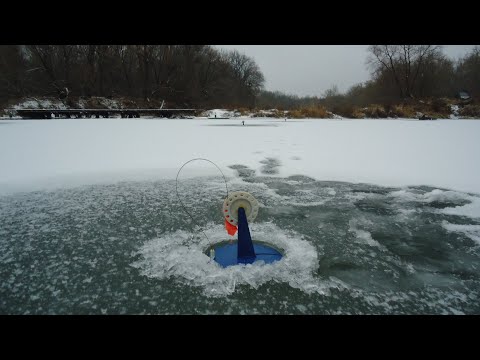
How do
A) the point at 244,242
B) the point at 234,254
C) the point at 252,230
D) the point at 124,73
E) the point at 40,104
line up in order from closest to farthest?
the point at 244,242
the point at 234,254
the point at 252,230
the point at 40,104
the point at 124,73

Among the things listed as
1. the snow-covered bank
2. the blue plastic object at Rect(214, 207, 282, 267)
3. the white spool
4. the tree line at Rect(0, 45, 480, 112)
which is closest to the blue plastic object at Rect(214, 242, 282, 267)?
the blue plastic object at Rect(214, 207, 282, 267)

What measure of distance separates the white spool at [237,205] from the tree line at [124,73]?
2875cm

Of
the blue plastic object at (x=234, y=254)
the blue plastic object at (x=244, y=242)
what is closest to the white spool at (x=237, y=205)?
the blue plastic object at (x=244, y=242)

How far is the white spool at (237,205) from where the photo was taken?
285cm

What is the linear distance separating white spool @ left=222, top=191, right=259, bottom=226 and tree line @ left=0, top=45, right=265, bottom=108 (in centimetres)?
2875

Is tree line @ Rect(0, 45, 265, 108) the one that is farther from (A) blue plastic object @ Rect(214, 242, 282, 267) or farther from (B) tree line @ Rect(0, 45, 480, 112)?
(A) blue plastic object @ Rect(214, 242, 282, 267)

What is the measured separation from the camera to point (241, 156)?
7750 millimetres

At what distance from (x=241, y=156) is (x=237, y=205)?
495 centimetres

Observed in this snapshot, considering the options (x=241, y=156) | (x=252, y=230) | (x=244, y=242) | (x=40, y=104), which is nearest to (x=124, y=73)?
(x=40, y=104)

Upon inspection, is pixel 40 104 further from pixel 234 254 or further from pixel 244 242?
pixel 244 242

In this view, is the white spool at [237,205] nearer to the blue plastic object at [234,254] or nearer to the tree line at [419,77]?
the blue plastic object at [234,254]
